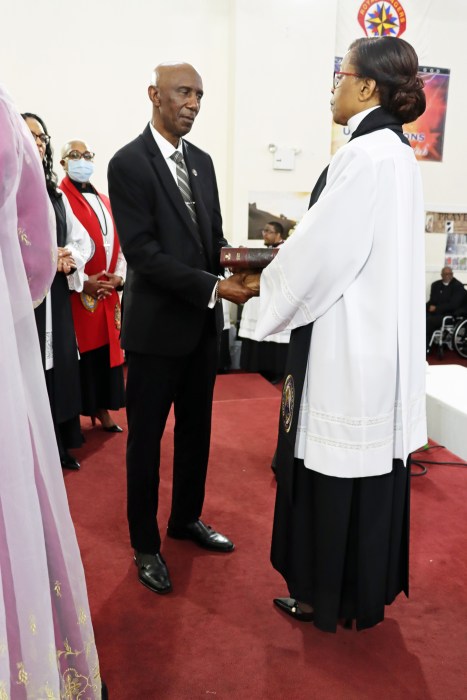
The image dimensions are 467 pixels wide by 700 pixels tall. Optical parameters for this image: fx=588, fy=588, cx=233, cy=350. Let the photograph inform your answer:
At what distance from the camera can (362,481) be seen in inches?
66.0

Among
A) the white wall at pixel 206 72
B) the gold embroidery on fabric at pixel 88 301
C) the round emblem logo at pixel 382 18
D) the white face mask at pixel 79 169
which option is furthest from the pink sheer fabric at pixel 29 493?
the round emblem logo at pixel 382 18

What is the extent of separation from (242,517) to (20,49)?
5.58 metres

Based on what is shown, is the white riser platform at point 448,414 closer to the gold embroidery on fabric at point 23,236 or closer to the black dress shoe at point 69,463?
the black dress shoe at point 69,463

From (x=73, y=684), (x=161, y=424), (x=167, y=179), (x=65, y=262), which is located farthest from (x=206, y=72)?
(x=73, y=684)

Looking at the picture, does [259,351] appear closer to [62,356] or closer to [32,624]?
[62,356]

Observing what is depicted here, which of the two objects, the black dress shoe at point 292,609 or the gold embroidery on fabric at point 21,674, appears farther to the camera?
the black dress shoe at point 292,609

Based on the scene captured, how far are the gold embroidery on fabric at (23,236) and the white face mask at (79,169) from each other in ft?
7.73

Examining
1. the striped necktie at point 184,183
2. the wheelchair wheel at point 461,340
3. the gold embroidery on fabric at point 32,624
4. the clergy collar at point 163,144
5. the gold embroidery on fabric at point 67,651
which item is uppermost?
the clergy collar at point 163,144

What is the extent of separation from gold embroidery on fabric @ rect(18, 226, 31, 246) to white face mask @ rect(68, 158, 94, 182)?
236 centimetres

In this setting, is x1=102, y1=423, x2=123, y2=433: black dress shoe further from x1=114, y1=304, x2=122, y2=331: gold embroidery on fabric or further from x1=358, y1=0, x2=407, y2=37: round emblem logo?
x1=358, y1=0, x2=407, y2=37: round emblem logo

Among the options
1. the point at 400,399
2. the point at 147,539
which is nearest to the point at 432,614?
the point at 400,399

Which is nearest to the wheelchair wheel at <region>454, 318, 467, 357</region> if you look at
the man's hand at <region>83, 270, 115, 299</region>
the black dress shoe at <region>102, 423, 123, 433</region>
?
the black dress shoe at <region>102, 423, 123, 433</region>

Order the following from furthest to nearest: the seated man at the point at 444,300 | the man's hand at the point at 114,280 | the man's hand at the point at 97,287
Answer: the seated man at the point at 444,300 < the man's hand at the point at 114,280 < the man's hand at the point at 97,287

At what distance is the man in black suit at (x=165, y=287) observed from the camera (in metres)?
1.89
